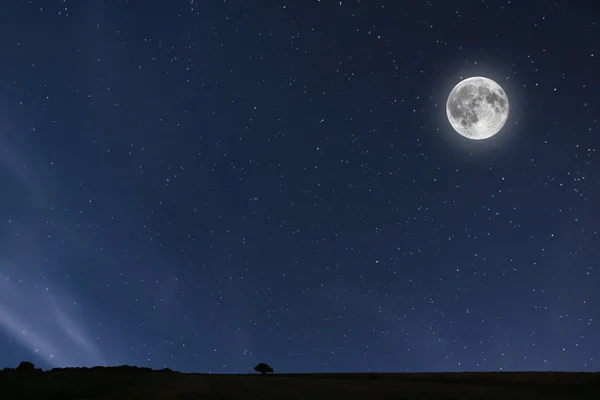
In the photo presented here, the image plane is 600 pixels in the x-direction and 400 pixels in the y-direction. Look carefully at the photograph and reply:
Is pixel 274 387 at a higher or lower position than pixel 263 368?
lower

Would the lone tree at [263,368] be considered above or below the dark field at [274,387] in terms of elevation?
above

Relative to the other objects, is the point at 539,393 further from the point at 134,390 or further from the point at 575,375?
the point at 134,390

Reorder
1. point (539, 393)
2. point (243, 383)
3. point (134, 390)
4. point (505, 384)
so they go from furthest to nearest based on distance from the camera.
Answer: point (505, 384) < point (243, 383) < point (539, 393) < point (134, 390)

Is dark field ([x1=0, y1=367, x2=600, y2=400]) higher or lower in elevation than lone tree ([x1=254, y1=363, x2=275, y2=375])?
lower

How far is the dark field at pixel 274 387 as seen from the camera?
872 cm

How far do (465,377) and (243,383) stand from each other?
21.9 feet

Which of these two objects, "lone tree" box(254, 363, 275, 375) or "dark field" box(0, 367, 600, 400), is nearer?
"dark field" box(0, 367, 600, 400)

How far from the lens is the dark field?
8719 millimetres

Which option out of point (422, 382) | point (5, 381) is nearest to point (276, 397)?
point (422, 382)

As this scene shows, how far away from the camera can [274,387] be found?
10.4 m

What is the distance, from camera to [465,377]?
12.7 m

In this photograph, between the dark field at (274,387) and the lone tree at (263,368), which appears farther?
the lone tree at (263,368)

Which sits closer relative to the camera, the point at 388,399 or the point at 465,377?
the point at 388,399

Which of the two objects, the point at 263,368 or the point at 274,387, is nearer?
the point at 274,387
